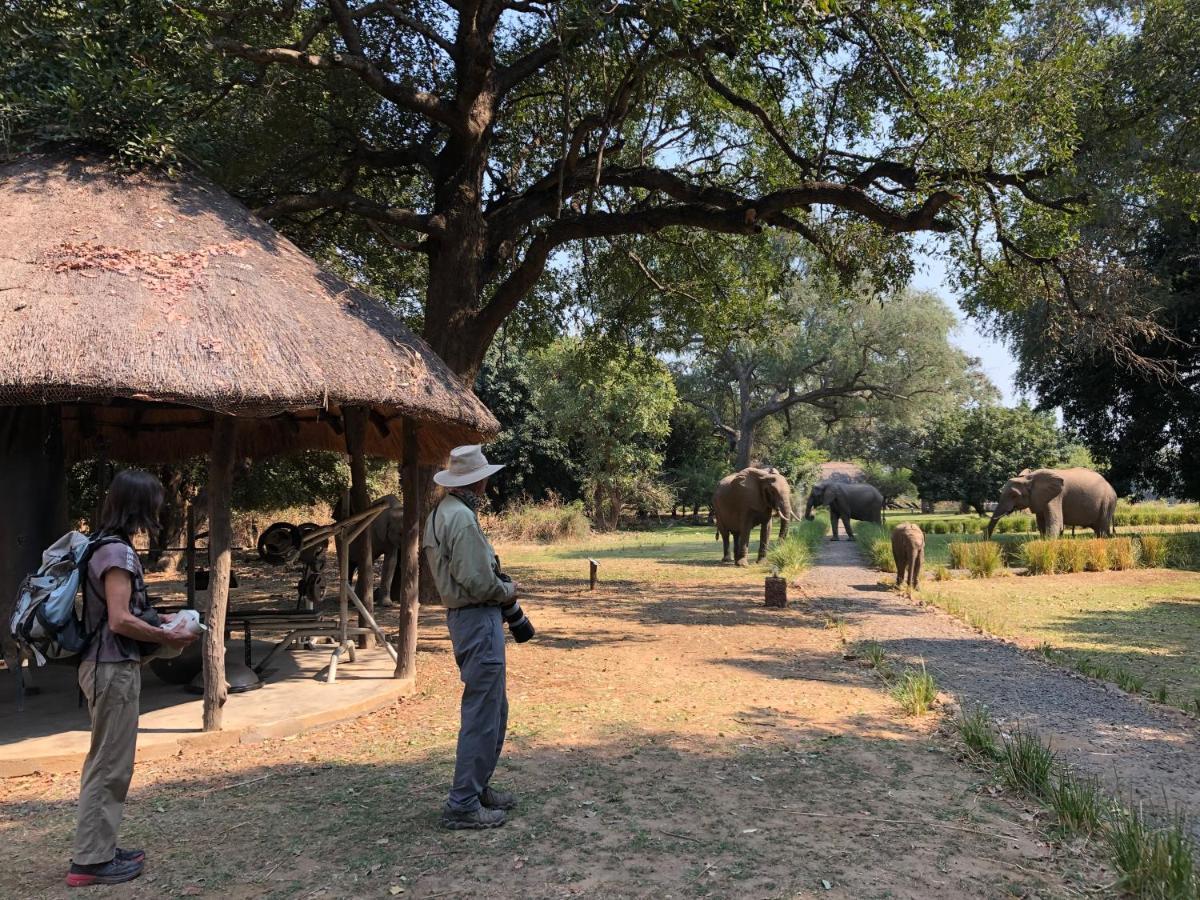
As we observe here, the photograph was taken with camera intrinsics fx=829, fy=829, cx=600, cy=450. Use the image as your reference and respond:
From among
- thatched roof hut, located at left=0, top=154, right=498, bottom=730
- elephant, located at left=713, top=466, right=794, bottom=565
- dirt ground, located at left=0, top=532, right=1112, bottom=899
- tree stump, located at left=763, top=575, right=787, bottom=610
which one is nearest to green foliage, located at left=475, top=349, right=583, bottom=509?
elephant, located at left=713, top=466, right=794, bottom=565

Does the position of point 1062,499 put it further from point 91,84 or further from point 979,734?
point 91,84

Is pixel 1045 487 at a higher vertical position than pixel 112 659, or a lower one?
higher

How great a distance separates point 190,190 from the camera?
7.52 m

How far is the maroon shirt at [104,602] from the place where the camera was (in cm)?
378

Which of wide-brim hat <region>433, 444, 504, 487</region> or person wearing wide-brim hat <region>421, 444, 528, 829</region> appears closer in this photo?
person wearing wide-brim hat <region>421, 444, 528, 829</region>

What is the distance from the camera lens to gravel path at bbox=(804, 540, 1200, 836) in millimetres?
5492

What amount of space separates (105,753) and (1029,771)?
503cm

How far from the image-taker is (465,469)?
479 cm

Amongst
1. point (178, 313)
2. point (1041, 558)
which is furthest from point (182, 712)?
point (1041, 558)

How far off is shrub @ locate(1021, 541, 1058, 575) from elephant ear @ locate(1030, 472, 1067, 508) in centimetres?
654

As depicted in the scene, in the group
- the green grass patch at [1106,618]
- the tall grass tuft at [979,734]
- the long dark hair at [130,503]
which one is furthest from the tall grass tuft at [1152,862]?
Answer: the long dark hair at [130,503]

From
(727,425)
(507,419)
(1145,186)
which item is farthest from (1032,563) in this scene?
(727,425)

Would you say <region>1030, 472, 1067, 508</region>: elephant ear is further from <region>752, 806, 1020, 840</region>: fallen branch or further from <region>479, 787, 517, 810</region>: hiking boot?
<region>479, 787, 517, 810</region>: hiking boot

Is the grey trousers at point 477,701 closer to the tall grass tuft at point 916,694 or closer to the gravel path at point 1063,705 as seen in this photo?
the gravel path at point 1063,705
